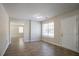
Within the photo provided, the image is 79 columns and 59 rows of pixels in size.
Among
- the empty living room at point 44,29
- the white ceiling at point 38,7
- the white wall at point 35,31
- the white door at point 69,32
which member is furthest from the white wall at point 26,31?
the white door at point 69,32

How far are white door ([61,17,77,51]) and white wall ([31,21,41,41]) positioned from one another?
361cm

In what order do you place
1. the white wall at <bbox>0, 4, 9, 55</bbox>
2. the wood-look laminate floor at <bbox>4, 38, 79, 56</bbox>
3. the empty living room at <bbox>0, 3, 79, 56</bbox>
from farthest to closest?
the wood-look laminate floor at <bbox>4, 38, 79, 56</bbox> → the empty living room at <bbox>0, 3, 79, 56</bbox> → the white wall at <bbox>0, 4, 9, 55</bbox>

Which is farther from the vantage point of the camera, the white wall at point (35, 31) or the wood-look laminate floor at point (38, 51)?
the white wall at point (35, 31)

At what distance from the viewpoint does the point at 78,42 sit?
4.34m

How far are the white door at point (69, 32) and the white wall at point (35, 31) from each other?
3.61 meters

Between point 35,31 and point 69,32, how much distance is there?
432 centimetres

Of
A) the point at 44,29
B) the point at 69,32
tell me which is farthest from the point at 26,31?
the point at 69,32

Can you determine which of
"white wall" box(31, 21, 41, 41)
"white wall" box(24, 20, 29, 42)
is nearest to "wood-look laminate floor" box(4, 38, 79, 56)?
"white wall" box(24, 20, 29, 42)

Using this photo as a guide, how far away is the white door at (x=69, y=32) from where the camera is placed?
4.61m

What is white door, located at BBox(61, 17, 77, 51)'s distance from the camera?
181 inches

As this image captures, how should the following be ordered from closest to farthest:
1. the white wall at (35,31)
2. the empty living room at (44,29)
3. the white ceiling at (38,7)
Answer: the white ceiling at (38,7)
the empty living room at (44,29)
the white wall at (35,31)

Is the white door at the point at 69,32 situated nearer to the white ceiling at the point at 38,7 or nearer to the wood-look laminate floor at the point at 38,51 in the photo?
the wood-look laminate floor at the point at 38,51

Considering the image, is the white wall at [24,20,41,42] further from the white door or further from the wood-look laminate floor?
the white door

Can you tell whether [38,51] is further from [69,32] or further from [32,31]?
[32,31]
